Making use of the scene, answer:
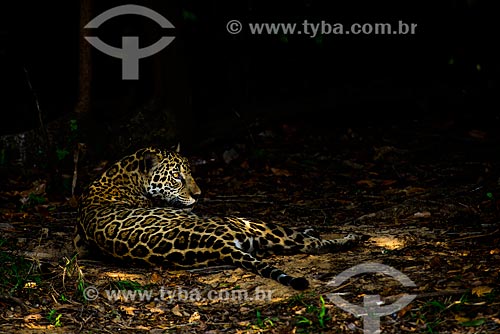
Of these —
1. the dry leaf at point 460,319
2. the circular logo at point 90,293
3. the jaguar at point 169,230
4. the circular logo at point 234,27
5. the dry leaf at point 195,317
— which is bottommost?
the dry leaf at point 195,317

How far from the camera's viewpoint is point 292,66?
13.9 metres

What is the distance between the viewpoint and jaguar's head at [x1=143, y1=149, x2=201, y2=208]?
8219 millimetres

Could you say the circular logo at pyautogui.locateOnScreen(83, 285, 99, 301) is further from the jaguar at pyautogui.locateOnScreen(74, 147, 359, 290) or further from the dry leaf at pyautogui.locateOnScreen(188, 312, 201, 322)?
the dry leaf at pyautogui.locateOnScreen(188, 312, 201, 322)

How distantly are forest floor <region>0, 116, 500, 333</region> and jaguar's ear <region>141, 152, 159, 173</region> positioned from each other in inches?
38.5

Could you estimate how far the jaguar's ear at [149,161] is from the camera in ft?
26.9

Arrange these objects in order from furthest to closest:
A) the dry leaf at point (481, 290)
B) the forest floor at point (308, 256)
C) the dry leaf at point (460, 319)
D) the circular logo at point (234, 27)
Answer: the circular logo at point (234, 27) < the forest floor at point (308, 256) < the dry leaf at point (481, 290) < the dry leaf at point (460, 319)

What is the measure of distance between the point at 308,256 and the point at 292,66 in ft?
23.0

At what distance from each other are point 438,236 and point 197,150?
4541mm

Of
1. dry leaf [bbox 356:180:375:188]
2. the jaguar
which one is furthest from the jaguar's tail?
dry leaf [bbox 356:180:375:188]

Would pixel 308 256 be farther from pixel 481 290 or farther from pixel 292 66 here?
pixel 292 66

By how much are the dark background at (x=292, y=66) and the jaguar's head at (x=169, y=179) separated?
3.76 meters

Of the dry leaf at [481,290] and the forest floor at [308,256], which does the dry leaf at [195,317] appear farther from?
the dry leaf at [481,290]

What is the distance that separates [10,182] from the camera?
10773 millimetres

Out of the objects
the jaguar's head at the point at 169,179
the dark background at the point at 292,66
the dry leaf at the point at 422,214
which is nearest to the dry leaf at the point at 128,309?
the jaguar's head at the point at 169,179
